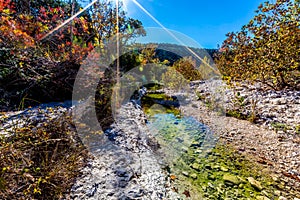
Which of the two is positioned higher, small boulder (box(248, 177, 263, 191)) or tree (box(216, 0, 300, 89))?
tree (box(216, 0, 300, 89))

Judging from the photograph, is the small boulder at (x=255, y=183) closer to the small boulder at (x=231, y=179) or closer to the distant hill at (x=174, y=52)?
the small boulder at (x=231, y=179)

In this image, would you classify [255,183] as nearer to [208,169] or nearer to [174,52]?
[208,169]

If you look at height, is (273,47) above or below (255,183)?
above

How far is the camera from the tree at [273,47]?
3.83 meters

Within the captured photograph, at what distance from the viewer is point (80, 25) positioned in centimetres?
419

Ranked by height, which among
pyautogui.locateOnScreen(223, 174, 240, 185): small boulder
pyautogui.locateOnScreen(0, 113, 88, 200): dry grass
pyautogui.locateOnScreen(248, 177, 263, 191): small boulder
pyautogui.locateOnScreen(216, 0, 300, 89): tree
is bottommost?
pyautogui.locateOnScreen(223, 174, 240, 185): small boulder

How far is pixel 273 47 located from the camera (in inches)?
161

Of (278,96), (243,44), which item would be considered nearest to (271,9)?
(243,44)

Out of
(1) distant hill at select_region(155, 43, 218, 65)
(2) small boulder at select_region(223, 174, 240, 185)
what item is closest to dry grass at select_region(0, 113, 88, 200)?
(2) small boulder at select_region(223, 174, 240, 185)

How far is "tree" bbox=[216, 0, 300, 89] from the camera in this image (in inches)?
151

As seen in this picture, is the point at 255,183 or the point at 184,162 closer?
the point at 255,183

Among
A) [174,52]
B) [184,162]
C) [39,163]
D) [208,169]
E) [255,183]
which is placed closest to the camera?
[39,163]

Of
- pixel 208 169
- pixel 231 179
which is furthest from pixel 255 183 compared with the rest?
pixel 208 169

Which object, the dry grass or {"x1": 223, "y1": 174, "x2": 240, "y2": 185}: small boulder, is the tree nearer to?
{"x1": 223, "y1": 174, "x2": 240, "y2": 185}: small boulder
